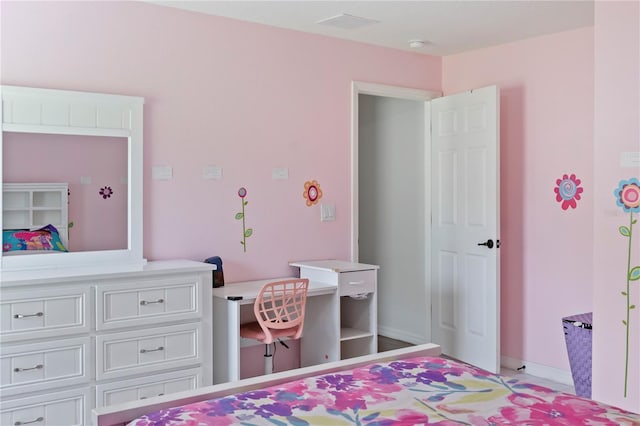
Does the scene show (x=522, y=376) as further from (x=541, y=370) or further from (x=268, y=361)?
(x=268, y=361)

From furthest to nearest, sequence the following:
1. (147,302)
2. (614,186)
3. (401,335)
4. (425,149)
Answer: (401,335)
(425,149)
(147,302)
(614,186)

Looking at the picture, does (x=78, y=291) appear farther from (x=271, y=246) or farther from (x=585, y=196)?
(x=585, y=196)

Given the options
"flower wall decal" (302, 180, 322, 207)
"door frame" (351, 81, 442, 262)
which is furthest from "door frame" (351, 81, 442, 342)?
"flower wall decal" (302, 180, 322, 207)

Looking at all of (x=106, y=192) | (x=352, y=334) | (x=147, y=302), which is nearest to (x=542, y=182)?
(x=352, y=334)

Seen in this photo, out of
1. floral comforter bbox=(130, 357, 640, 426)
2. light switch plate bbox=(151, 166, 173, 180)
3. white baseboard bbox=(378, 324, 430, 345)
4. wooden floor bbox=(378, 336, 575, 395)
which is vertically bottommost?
wooden floor bbox=(378, 336, 575, 395)

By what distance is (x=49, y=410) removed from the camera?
3166mm

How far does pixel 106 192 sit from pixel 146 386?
112 cm

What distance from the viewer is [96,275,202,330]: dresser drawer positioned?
10.9 feet

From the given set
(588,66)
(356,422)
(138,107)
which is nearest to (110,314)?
(138,107)

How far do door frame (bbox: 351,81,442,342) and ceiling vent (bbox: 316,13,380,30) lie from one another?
0.56m

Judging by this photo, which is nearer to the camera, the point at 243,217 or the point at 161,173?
the point at 161,173

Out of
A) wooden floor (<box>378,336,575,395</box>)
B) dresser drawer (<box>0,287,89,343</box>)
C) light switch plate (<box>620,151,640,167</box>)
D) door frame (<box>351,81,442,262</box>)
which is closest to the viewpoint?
dresser drawer (<box>0,287,89,343</box>)

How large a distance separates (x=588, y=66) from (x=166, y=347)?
3265mm

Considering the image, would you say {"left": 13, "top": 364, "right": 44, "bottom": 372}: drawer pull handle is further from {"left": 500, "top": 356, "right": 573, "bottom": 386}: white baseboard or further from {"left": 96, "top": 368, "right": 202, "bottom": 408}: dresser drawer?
{"left": 500, "top": 356, "right": 573, "bottom": 386}: white baseboard
